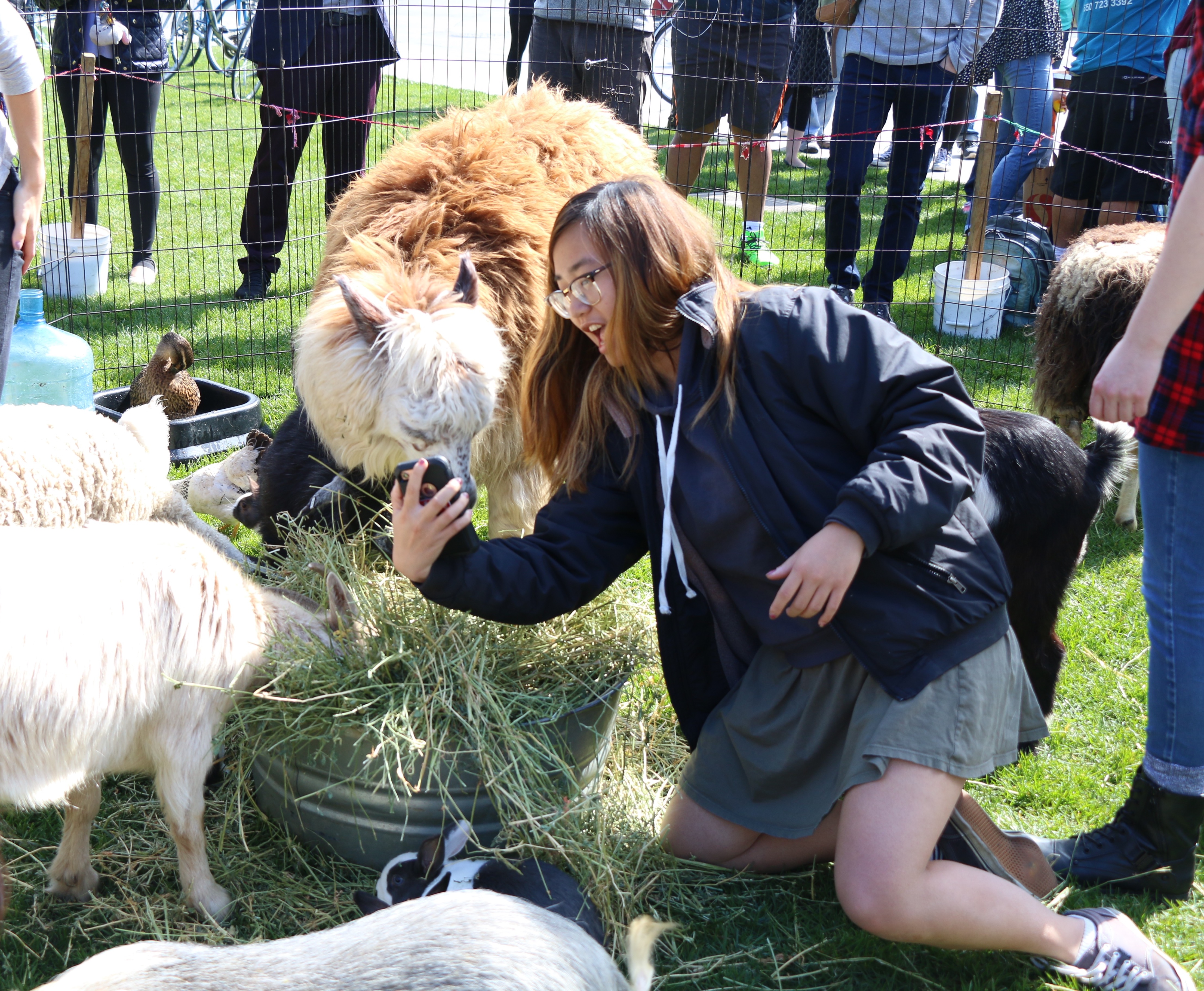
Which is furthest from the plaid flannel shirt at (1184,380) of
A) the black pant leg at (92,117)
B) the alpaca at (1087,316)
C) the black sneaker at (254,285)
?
the black pant leg at (92,117)

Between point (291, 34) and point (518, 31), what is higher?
point (518, 31)

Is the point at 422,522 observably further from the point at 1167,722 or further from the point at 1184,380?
the point at 1167,722

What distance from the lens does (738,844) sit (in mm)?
2514

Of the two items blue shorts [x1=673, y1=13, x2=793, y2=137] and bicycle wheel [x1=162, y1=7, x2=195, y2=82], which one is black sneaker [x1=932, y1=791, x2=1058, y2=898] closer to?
blue shorts [x1=673, y1=13, x2=793, y2=137]

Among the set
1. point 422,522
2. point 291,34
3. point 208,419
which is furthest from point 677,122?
point 422,522

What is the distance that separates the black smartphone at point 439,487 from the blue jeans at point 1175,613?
139 cm

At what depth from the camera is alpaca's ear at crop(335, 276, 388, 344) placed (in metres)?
2.94

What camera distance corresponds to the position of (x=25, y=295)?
4.29 meters

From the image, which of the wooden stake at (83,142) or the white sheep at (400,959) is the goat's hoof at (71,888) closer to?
the white sheep at (400,959)

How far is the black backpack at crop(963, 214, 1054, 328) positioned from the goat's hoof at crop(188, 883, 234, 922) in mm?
5524

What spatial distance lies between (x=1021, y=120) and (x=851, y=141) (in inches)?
88.9

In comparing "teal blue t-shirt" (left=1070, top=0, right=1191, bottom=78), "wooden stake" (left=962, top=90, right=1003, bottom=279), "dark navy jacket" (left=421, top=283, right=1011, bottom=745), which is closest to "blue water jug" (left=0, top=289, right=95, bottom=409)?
"dark navy jacket" (left=421, top=283, right=1011, bottom=745)

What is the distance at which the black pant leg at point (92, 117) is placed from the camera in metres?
6.06

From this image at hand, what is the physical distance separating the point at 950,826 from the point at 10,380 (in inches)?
144
